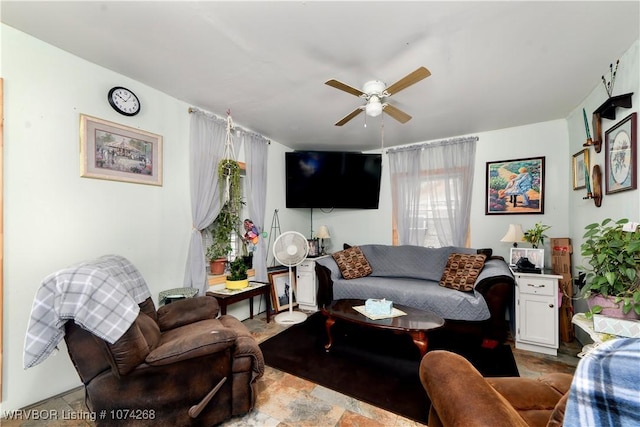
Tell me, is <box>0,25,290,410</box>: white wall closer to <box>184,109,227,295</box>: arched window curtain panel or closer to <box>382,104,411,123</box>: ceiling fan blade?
<box>184,109,227,295</box>: arched window curtain panel

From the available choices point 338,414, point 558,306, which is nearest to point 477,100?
point 558,306

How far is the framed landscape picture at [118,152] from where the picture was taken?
2.03 meters

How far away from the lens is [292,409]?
1762 millimetres

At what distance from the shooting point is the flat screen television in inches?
160

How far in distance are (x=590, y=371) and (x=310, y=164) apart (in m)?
3.76

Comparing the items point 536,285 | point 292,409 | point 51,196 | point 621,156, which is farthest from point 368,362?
point 51,196

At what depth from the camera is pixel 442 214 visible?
368 cm

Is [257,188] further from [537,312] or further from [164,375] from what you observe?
[537,312]

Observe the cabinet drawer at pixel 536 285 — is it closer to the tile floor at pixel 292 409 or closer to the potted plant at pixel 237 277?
the tile floor at pixel 292 409

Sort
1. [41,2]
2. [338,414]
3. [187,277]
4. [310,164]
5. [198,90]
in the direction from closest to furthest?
[41,2] < [338,414] < [198,90] < [187,277] < [310,164]

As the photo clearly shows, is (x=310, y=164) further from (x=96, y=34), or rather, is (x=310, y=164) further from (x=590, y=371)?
(x=590, y=371)

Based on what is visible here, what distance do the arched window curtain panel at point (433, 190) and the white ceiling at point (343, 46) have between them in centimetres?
94

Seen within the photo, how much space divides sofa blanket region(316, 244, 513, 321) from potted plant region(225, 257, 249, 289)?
1015 mm

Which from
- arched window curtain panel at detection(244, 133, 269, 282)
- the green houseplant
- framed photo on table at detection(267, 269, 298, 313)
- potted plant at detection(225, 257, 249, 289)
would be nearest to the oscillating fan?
framed photo on table at detection(267, 269, 298, 313)
